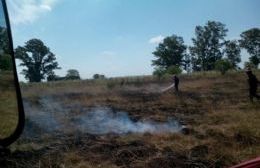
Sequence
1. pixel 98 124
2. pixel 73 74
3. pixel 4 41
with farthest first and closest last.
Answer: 1. pixel 73 74
2. pixel 98 124
3. pixel 4 41

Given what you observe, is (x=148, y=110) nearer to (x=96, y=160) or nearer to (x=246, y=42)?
(x=96, y=160)

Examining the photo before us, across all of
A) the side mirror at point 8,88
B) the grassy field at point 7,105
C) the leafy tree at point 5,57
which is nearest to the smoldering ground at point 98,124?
the grassy field at point 7,105

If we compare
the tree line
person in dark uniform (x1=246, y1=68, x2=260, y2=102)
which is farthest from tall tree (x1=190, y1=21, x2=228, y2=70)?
person in dark uniform (x1=246, y1=68, x2=260, y2=102)

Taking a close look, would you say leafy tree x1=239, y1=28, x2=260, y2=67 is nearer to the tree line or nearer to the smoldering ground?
the tree line

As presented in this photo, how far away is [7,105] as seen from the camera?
304cm

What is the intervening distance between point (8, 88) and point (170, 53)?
84.2 metres

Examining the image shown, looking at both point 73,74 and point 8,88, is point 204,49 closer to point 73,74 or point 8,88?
point 73,74

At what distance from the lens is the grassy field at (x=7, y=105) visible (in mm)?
2744

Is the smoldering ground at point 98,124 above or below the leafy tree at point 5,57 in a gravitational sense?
below

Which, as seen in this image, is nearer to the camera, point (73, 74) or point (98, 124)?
point (98, 124)

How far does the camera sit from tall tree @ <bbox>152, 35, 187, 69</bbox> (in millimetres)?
85938

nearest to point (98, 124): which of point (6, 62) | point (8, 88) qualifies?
point (8, 88)

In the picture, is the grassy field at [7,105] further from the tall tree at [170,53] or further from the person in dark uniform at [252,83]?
the tall tree at [170,53]

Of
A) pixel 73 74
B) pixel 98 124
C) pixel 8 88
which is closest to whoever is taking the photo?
pixel 8 88
